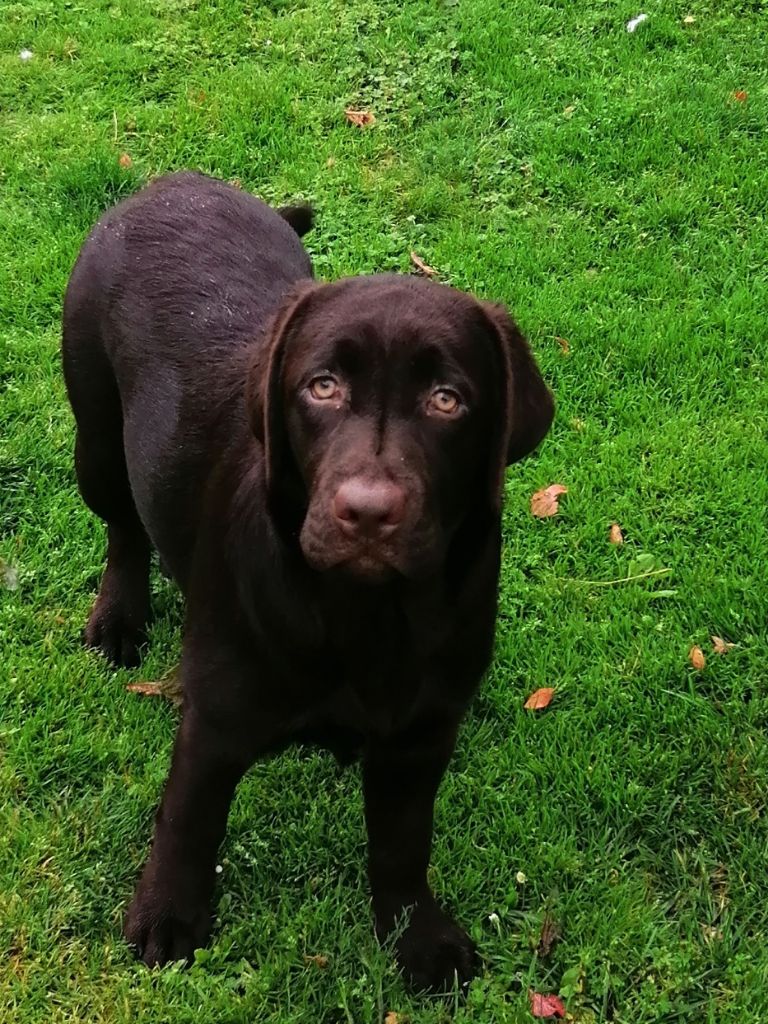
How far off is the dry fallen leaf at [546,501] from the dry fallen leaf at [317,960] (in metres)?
1.68

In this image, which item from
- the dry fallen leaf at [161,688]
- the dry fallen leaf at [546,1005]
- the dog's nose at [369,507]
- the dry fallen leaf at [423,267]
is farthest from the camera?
the dry fallen leaf at [423,267]

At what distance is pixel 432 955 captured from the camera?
2.82 m

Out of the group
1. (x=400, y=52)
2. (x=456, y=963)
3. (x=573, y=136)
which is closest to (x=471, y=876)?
(x=456, y=963)

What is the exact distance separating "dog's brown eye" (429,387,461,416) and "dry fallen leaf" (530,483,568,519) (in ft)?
5.94

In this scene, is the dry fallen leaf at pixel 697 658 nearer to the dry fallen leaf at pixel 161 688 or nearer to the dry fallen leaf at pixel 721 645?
the dry fallen leaf at pixel 721 645

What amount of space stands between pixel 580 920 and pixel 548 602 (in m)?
1.07

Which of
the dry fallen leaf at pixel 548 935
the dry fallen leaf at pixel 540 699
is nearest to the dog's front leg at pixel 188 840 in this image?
the dry fallen leaf at pixel 548 935

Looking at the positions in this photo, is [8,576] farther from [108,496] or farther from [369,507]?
[369,507]

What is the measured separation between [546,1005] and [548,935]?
18cm

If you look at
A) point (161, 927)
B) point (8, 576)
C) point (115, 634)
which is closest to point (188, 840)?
point (161, 927)

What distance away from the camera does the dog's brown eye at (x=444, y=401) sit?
214 centimetres

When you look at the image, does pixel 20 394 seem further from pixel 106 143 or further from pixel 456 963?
pixel 456 963

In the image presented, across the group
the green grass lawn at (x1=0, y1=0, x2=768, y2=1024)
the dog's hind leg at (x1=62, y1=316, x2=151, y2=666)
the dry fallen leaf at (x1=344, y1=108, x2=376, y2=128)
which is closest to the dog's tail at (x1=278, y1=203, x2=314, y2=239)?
the dog's hind leg at (x1=62, y1=316, x2=151, y2=666)

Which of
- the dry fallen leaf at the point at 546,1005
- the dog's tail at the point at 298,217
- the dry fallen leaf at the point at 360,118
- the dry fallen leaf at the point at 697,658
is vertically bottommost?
the dry fallen leaf at the point at 546,1005
